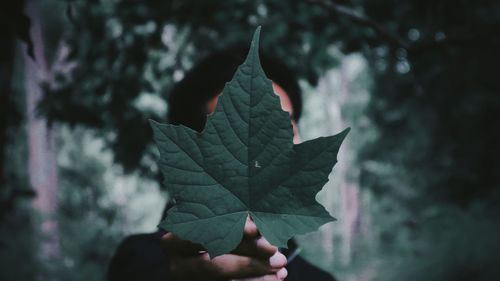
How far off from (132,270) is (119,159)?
5.45ft

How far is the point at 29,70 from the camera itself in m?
11.0

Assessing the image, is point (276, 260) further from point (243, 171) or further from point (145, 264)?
point (145, 264)

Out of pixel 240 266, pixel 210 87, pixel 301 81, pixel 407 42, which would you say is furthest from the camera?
pixel 301 81

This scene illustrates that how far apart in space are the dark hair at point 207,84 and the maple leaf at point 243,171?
89 centimetres

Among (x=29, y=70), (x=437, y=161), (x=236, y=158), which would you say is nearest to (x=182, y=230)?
(x=236, y=158)

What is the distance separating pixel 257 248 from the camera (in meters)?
0.74

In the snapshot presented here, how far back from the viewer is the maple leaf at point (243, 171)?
0.62m

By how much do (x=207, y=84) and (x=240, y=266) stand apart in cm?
115

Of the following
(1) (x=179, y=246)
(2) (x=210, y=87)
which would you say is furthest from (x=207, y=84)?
(1) (x=179, y=246)

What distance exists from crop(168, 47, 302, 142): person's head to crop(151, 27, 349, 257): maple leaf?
2.65 feet

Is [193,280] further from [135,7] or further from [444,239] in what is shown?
[444,239]

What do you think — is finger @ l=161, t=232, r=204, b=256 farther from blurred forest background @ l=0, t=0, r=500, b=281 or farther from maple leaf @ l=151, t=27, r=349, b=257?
blurred forest background @ l=0, t=0, r=500, b=281

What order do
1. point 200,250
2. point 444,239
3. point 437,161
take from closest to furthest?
point 200,250 < point 444,239 < point 437,161

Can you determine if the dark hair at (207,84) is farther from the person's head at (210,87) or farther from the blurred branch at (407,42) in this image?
the blurred branch at (407,42)
